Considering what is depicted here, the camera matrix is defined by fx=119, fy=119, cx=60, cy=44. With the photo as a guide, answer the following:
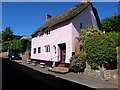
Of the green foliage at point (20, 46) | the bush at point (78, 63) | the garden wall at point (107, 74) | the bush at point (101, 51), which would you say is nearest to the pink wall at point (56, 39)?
the bush at point (78, 63)

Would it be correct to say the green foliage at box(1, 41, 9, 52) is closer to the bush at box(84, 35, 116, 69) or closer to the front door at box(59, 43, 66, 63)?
the front door at box(59, 43, 66, 63)

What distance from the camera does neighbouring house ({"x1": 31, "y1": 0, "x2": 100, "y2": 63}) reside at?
15.6 m

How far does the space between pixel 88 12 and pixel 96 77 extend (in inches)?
420

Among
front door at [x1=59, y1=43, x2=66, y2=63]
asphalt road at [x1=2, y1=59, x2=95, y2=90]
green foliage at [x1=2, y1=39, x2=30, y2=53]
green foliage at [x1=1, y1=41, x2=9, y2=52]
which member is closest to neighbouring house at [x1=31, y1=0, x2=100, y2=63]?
front door at [x1=59, y1=43, x2=66, y2=63]

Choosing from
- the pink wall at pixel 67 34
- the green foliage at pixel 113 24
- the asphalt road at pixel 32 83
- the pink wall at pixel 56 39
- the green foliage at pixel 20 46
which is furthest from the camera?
the green foliage at pixel 20 46

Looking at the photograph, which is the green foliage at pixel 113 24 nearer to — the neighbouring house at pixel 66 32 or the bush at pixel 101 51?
the neighbouring house at pixel 66 32

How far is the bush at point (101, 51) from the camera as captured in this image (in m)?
10.4

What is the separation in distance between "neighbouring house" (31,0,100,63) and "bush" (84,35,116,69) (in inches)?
154

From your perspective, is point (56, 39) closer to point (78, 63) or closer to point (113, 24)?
point (78, 63)

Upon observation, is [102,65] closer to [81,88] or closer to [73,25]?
[81,88]

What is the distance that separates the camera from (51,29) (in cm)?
1967

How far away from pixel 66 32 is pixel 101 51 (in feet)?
21.9

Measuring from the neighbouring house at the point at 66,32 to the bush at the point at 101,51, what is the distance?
12.8 feet

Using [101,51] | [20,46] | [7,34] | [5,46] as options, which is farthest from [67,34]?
[7,34]
